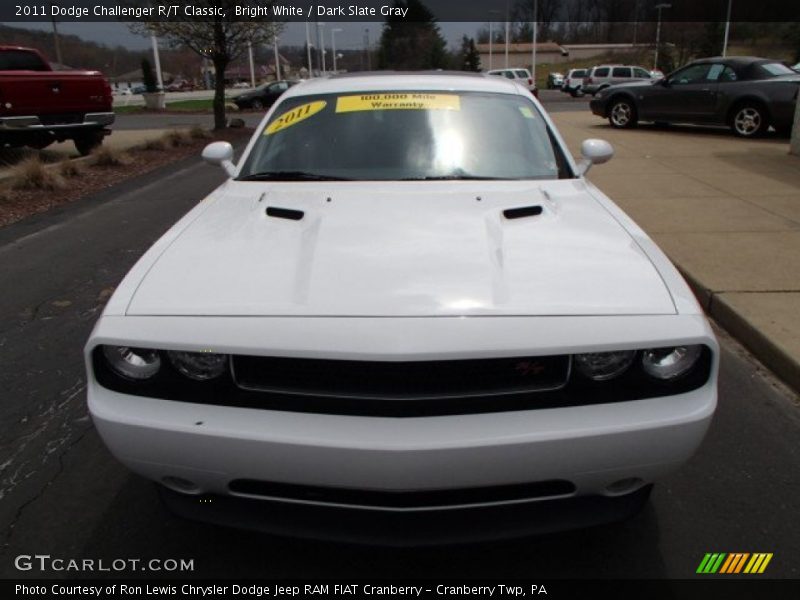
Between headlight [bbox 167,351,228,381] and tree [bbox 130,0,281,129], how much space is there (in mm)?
18652

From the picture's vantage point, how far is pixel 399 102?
3.53 metres

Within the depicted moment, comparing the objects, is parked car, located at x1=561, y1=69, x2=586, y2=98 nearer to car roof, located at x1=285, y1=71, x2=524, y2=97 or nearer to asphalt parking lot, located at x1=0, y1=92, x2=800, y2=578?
car roof, located at x1=285, y1=71, x2=524, y2=97

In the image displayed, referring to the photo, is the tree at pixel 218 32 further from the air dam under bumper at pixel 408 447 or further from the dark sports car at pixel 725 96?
the air dam under bumper at pixel 408 447

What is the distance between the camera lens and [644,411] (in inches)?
77.3

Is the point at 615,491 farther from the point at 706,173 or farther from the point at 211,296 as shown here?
the point at 706,173

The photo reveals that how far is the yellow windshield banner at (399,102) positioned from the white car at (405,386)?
1.44 meters

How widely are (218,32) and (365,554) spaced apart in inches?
750

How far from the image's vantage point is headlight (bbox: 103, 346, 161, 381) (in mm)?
2039

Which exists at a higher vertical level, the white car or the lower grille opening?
the white car

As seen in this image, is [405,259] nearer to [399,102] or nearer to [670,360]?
[670,360]

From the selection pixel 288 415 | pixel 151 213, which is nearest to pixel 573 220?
pixel 288 415

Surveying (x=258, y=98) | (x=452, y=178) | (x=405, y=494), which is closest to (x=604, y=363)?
(x=405, y=494)

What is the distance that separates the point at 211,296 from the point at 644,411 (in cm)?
134

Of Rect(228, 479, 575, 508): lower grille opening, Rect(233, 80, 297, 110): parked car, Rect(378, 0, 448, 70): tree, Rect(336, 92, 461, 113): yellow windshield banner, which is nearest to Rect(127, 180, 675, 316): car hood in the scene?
Rect(228, 479, 575, 508): lower grille opening
